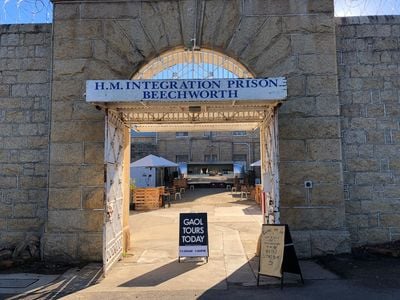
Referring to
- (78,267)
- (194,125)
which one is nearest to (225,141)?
(194,125)

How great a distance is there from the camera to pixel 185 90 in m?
6.79

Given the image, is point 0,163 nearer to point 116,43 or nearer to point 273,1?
point 116,43

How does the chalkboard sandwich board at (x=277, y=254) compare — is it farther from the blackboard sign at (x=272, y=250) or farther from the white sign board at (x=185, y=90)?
the white sign board at (x=185, y=90)

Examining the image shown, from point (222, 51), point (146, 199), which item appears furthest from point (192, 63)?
point (146, 199)

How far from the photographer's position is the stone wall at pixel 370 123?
27.3 ft

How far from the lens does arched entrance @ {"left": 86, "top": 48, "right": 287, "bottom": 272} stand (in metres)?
6.81

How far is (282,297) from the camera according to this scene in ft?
18.9

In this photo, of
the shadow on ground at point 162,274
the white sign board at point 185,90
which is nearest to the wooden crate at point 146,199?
the shadow on ground at point 162,274

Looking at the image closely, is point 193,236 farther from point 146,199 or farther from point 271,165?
point 146,199

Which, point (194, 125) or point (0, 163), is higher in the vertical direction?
point (194, 125)

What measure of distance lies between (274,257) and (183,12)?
5.58 meters

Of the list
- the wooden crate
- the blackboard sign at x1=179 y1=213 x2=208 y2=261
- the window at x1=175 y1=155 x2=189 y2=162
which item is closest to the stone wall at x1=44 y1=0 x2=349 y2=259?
the blackboard sign at x1=179 y1=213 x2=208 y2=261

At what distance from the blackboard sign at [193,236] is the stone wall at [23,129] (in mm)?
3074

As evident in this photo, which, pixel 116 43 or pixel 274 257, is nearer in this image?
pixel 274 257
